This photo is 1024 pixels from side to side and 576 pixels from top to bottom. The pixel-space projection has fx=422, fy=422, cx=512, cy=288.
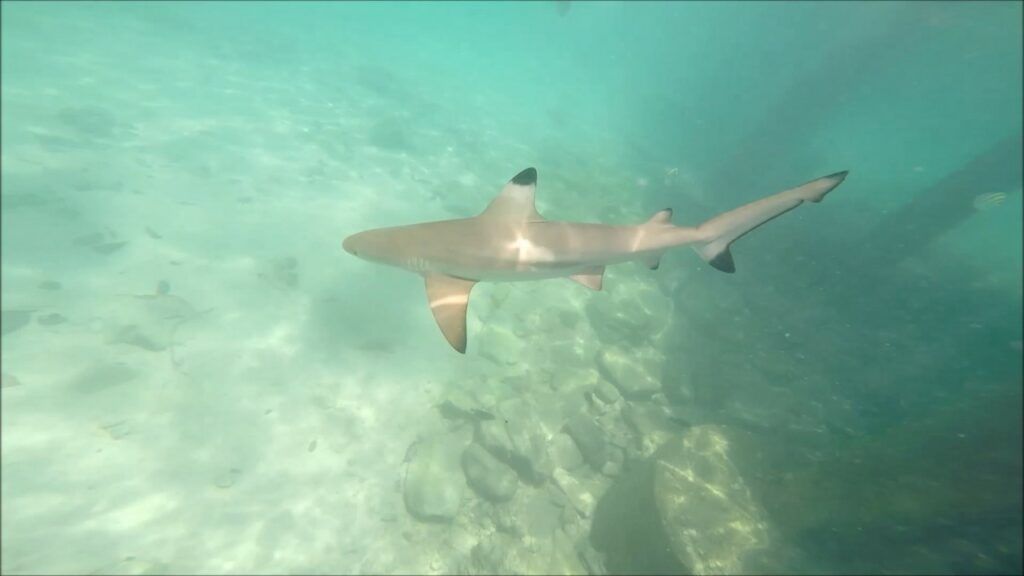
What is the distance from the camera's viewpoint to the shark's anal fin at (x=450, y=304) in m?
4.81

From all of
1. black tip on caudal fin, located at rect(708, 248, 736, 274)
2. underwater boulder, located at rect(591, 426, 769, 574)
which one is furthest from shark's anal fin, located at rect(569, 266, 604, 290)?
underwater boulder, located at rect(591, 426, 769, 574)

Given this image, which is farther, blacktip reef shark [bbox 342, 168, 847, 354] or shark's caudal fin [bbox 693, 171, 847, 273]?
blacktip reef shark [bbox 342, 168, 847, 354]

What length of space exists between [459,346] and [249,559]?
6348 millimetres

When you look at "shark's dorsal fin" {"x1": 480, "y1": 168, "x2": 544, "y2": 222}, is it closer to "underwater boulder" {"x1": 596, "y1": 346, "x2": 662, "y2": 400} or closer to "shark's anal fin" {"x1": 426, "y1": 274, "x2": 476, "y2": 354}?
"shark's anal fin" {"x1": 426, "y1": 274, "x2": 476, "y2": 354}

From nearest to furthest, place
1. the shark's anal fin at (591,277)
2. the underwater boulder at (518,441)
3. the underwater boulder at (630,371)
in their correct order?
Answer: 1. the shark's anal fin at (591,277)
2. the underwater boulder at (518,441)
3. the underwater boulder at (630,371)

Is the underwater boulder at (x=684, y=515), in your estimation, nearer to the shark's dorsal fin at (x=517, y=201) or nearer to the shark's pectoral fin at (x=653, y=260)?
the shark's pectoral fin at (x=653, y=260)

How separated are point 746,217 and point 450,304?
11.9 feet

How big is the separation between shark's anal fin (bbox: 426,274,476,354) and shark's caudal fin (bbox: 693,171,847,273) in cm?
298

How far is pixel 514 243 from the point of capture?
16.7ft

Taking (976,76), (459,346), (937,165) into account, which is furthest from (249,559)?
(937,165)

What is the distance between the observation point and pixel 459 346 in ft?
15.3

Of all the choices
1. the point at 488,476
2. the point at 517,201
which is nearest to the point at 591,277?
the point at 517,201

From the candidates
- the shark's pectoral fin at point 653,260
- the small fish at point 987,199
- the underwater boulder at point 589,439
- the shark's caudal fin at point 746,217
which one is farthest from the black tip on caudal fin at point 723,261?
the small fish at point 987,199

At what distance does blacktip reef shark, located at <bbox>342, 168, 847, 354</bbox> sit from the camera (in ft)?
16.5
